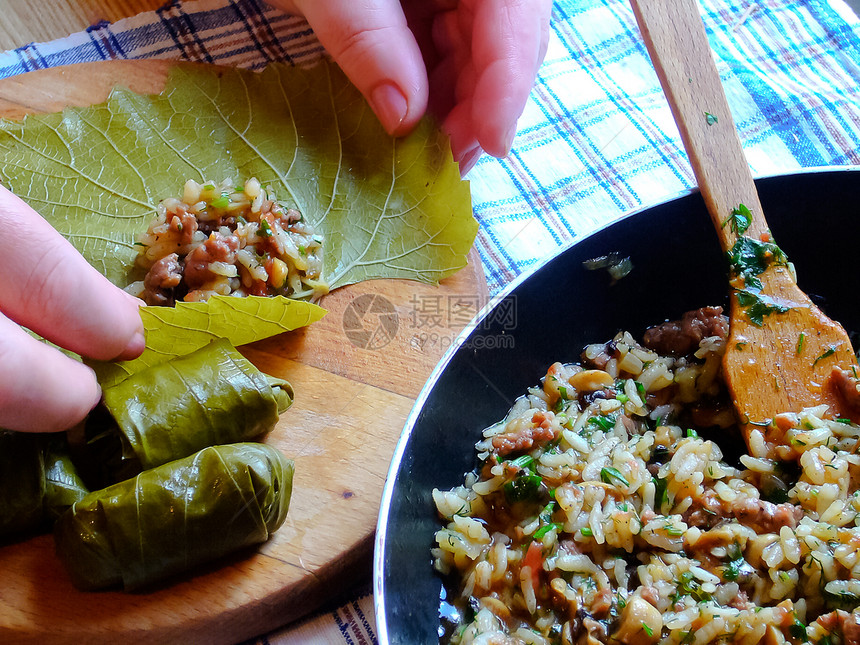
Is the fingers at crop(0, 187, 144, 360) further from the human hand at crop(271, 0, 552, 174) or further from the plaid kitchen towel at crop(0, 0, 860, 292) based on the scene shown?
the plaid kitchen towel at crop(0, 0, 860, 292)

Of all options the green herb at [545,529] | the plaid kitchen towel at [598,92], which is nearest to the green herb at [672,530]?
the green herb at [545,529]

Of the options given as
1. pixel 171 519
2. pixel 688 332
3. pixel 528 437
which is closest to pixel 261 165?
Result: pixel 171 519

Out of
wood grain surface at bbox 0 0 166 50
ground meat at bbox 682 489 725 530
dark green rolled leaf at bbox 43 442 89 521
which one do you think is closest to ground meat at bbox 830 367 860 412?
ground meat at bbox 682 489 725 530

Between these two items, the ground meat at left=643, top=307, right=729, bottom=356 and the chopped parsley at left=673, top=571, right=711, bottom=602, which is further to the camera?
the ground meat at left=643, top=307, right=729, bottom=356

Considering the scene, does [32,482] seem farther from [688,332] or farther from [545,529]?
[688,332]

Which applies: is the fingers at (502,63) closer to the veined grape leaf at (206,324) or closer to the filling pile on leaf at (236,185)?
the filling pile on leaf at (236,185)
